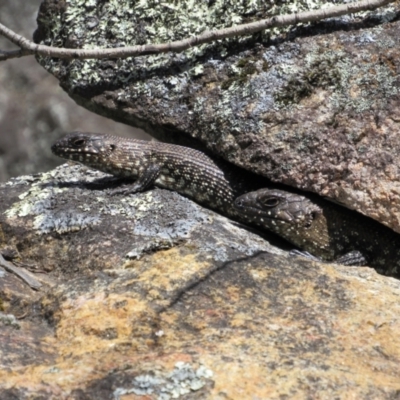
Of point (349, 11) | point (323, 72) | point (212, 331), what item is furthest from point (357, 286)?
point (349, 11)

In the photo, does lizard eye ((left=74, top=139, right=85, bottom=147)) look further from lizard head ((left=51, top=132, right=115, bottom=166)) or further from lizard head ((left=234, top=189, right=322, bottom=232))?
lizard head ((left=234, top=189, right=322, bottom=232))

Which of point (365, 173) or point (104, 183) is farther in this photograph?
point (104, 183)

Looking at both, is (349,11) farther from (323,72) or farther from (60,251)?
(60,251)

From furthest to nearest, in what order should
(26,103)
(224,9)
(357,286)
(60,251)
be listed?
(26,103), (224,9), (60,251), (357,286)

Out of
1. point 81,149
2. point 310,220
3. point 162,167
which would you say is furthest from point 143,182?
point 310,220

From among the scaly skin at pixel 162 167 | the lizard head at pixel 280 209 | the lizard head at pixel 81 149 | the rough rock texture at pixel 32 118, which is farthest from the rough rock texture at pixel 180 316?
the rough rock texture at pixel 32 118

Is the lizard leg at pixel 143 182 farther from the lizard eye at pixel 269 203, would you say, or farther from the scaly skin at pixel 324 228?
the lizard eye at pixel 269 203
